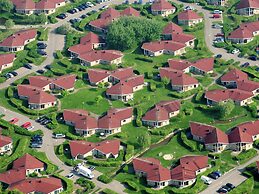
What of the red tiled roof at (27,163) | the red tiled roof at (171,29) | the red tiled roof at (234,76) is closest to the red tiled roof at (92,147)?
the red tiled roof at (27,163)

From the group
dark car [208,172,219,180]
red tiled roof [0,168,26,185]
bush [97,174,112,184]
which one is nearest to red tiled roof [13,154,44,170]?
red tiled roof [0,168,26,185]

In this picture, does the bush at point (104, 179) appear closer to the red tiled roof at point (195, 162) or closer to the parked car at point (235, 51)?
the red tiled roof at point (195, 162)

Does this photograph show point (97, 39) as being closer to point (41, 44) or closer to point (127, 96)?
point (41, 44)

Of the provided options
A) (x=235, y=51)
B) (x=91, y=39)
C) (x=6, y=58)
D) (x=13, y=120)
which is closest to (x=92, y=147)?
(x=13, y=120)

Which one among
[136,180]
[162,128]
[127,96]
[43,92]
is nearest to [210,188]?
[136,180]

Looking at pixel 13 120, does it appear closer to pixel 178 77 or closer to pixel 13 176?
pixel 13 176

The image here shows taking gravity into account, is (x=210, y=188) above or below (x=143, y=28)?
below
